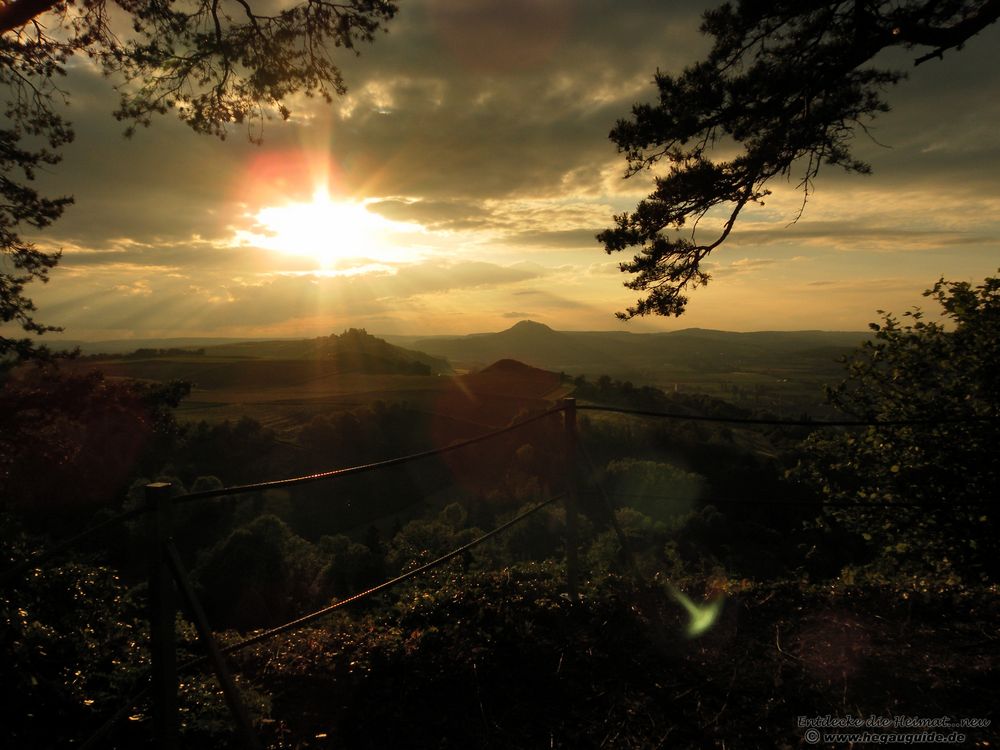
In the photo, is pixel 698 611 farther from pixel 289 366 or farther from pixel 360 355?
pixel 360 355

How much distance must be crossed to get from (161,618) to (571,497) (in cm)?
309

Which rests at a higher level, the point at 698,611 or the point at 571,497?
the point at 571,497

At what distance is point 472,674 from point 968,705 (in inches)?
119

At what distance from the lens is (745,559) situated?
25.3 m

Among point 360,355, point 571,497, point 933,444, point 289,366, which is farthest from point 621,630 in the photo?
point 360,355

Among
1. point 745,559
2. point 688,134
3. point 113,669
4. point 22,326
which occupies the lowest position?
point 745,559

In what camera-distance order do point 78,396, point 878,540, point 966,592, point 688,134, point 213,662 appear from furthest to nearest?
point 78,396 → point 878,540 → point 688,134 → point 966,592 → point 213,662

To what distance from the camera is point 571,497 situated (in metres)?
4.58

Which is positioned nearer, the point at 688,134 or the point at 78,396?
the point at 688,134

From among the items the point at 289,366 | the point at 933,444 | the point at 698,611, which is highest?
the point at 933,444

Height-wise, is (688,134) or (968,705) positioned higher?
(688,134)

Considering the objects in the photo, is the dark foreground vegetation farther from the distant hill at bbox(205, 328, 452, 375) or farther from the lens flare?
the distant hill at bbox(205, 328, 452, 375)

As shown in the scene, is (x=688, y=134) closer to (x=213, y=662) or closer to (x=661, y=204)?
(x=661, y=204)

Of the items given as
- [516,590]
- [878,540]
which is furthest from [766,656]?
[878,540]
